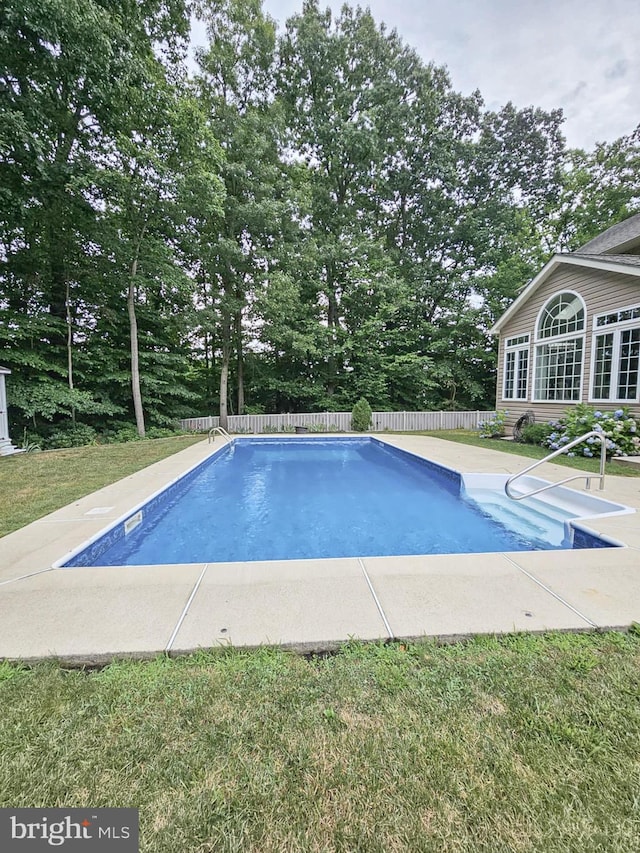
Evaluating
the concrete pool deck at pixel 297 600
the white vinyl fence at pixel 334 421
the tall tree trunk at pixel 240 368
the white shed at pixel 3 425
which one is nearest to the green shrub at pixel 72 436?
the white shed at pixel 3 425

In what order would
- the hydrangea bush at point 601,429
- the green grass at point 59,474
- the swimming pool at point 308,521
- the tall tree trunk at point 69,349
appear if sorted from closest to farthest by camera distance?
the swimming pool at point 308,521
the green grass at point 59,474
the hydrangea bush at point 601,429
the tall tree trunk at point 69,349

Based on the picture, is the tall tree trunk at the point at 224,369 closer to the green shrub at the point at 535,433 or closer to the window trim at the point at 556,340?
the green shrub at the point at 535,433

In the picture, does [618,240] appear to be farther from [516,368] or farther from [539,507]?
[539,507]

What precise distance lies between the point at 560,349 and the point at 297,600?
10326mm

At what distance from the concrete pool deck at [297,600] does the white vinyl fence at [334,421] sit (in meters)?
11.3

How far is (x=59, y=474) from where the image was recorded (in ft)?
21.1

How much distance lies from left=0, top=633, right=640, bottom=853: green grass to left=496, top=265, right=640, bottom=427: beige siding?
8.72m

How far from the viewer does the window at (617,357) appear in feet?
25.4

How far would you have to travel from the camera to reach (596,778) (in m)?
1.22

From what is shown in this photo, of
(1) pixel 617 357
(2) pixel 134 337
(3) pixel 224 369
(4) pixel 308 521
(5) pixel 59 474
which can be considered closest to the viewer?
(4) pixel 308 521

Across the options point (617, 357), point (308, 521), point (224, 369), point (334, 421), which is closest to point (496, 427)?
point (617, 357)

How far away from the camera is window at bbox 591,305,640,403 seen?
305 inches

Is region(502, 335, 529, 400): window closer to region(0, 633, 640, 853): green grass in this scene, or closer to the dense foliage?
the dense foliage

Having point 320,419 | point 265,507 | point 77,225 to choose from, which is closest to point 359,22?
point 77,225
